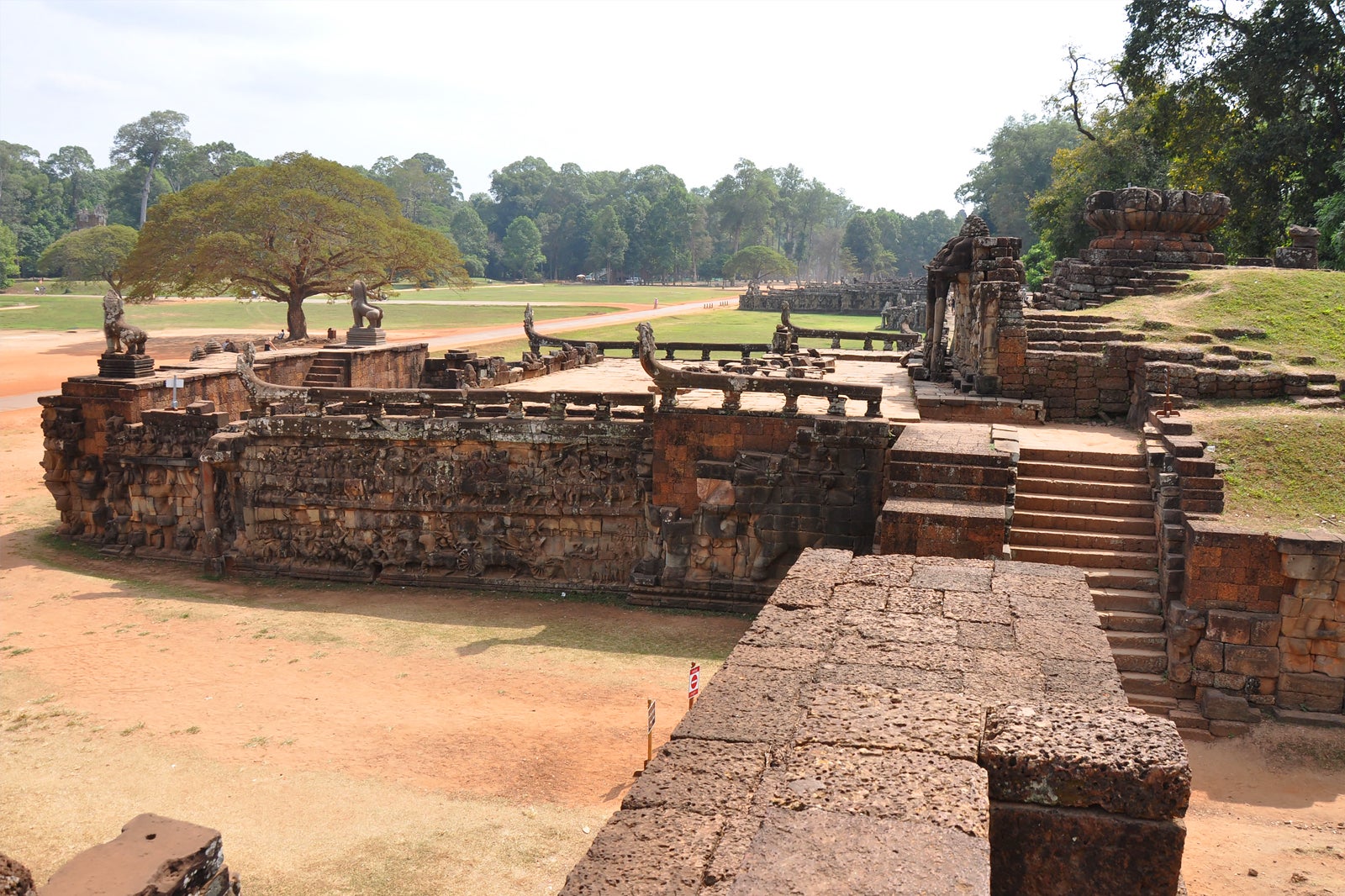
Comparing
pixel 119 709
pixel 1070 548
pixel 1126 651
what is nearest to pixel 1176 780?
pixel 1126 651

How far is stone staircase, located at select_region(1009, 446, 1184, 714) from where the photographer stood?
33.4 feet

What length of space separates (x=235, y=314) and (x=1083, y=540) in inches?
1960

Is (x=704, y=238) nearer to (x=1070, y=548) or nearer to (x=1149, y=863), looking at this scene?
(x=1070, y=548)

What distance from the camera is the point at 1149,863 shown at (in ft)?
13.3

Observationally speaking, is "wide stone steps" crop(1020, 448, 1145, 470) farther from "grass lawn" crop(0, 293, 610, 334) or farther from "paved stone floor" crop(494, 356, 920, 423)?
"grass lawn" crop(0, 293, 610, 334)

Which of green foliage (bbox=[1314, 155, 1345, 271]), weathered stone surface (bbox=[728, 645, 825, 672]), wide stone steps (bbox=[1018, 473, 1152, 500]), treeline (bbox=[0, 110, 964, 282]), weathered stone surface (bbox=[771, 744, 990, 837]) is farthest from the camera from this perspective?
treeline (bbox=[0, 110, 964, 282])

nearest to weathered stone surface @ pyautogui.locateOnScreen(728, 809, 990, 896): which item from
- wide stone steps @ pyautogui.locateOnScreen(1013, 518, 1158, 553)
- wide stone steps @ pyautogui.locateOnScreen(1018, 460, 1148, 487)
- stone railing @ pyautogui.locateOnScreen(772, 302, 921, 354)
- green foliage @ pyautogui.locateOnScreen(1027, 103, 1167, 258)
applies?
wide stone steps @ pyautogui.locateOnScreen(1013, 518, 1158, 553)

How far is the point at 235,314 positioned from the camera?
2080 inches

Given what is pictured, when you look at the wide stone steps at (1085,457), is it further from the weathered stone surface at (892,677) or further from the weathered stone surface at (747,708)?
the weathered stone surface at (747,708)

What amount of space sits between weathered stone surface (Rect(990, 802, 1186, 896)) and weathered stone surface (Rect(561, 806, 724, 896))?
3.82 ft

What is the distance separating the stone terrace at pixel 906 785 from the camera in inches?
142

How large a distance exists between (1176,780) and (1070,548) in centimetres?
766

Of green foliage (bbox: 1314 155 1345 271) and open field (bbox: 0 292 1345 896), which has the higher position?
green foliage (bbox: 1314 155 1345 271)

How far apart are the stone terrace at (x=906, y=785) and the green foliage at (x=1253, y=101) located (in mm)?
26055
